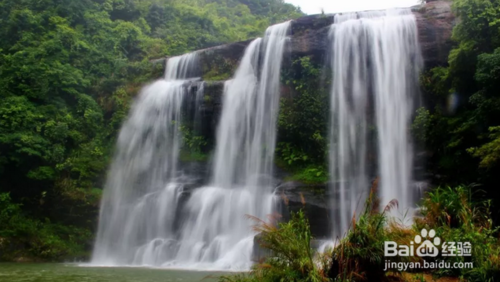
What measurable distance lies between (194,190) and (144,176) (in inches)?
127

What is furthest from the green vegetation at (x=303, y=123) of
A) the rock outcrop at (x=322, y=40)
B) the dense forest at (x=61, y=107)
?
the dense forest at (x=61, y=107)

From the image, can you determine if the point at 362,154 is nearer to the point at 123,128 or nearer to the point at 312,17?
the point at 312,17

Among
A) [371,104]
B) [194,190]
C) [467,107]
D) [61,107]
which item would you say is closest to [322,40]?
[371,104]

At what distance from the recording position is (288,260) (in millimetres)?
6738

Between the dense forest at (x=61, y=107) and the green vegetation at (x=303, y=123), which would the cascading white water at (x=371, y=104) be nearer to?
the green vegetation at (x=303, y=123)

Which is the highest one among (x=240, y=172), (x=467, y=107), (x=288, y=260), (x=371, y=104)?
(x=371, y=104)

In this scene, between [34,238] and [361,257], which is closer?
[361,257]

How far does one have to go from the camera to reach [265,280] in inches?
257

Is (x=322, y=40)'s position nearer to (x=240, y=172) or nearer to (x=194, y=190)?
(x=240, y=172)

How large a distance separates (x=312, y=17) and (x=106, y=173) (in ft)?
41.6

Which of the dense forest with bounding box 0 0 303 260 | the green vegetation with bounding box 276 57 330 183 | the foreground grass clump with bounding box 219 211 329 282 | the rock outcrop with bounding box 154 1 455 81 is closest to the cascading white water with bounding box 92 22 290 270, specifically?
the green vegetation with bounding box 276 57 330 183

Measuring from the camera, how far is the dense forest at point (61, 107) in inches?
750

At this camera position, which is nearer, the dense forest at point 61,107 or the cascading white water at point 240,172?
the cascading white water at point 240,172

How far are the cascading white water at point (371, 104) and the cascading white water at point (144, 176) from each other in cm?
730
